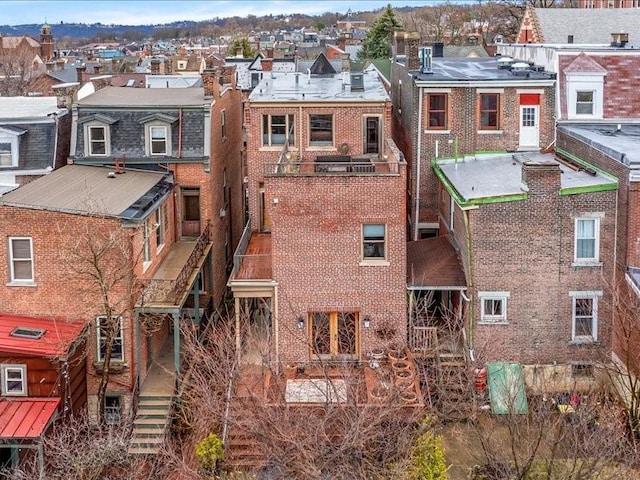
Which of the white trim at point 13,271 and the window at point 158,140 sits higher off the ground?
the window at point 158,140

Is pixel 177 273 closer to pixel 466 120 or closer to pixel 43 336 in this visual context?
pixel 43 336

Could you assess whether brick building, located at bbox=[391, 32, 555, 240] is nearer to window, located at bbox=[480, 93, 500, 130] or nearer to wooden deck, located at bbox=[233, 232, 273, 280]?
window, located at bbox=[480, 93, 500, 130]

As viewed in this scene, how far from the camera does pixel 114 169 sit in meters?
31.7

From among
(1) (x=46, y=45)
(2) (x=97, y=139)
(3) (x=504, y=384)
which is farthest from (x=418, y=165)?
(1) (x=46, y=45)

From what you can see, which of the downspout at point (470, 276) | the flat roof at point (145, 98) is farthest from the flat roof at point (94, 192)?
the downspout at point (470, 276)

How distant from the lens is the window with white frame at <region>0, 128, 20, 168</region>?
1220 inches

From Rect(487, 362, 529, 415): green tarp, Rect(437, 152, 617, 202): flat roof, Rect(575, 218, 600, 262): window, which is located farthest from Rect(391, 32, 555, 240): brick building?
Rect(487, 362, 529, 415): green tarp

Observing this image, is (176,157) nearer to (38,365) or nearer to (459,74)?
(38,365)

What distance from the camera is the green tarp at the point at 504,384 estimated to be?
24.2 m

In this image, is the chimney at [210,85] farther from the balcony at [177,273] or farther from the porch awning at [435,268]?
the porch awning at [435,268]

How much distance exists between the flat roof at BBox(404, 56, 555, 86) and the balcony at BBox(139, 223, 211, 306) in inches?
477

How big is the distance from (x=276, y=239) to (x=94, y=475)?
9493mm

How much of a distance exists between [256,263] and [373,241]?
4.82m

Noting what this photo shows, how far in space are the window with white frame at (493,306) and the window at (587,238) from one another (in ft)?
9.70
